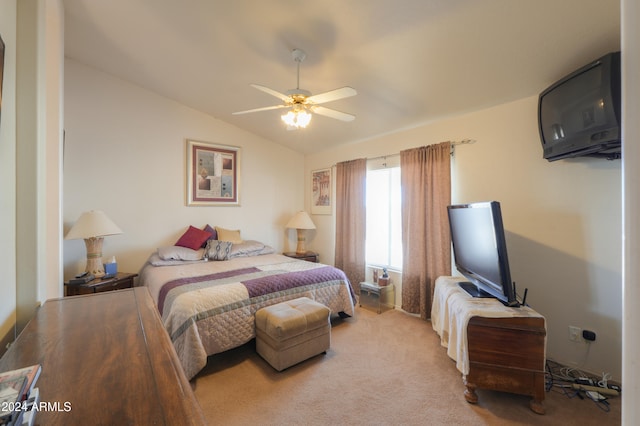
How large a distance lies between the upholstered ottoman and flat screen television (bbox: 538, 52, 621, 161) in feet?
7.65

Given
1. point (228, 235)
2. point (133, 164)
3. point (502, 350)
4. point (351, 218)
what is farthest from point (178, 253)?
point (502, 350)

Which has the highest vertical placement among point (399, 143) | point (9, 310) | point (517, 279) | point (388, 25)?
point (388, 25)

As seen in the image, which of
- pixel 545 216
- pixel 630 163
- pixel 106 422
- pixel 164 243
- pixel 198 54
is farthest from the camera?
pixel 164 243

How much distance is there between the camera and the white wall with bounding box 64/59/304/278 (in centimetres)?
320

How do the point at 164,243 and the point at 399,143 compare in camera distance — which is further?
the point at 164,243

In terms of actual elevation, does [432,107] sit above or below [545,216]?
above

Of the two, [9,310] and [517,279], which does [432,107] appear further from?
[9,310]

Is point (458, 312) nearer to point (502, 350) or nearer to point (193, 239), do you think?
point (502, 350)

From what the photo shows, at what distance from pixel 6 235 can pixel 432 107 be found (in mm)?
3286

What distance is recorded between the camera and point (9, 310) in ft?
3.78

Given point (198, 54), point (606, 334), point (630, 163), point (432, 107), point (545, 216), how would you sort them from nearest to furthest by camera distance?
point (630, 163) < point (606, 334) < point (545, 216) < point (198, 54) < point (432, 107)

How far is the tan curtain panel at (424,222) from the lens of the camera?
9.87 ft

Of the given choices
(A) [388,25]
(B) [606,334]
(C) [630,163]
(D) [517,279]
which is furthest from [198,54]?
(B) [606,334]

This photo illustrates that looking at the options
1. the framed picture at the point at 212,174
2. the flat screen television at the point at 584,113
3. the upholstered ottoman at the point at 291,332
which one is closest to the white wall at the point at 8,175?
the upholstered ottoman at the point at 291,332
